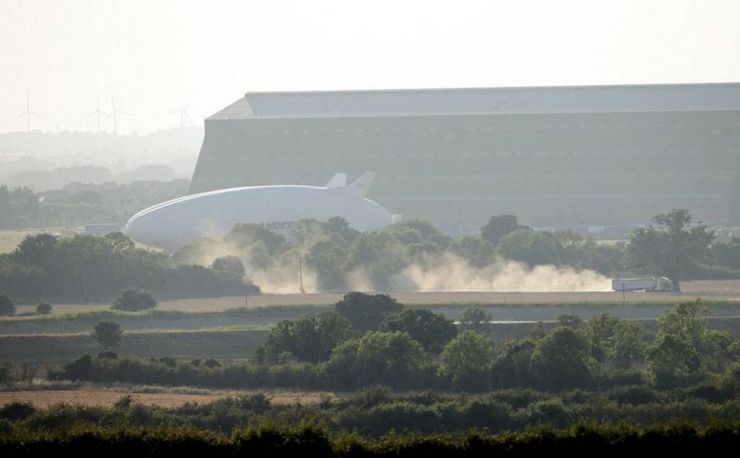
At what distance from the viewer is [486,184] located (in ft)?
603

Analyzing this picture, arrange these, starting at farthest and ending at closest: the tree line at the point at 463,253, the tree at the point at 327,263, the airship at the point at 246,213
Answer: the airship at the point at 246,213
the tree line at the point at 463,253
the tree at the point at 327,263

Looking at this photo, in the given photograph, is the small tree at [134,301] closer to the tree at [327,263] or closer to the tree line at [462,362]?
the tree at [327,263]

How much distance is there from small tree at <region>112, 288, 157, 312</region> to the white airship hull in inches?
1386

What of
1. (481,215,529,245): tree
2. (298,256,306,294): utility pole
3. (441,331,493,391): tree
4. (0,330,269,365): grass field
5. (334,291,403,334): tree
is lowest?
(441,331,493,391): tree

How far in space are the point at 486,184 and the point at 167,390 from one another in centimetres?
12905

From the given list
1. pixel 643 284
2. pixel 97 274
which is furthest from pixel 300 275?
pixel 643 284

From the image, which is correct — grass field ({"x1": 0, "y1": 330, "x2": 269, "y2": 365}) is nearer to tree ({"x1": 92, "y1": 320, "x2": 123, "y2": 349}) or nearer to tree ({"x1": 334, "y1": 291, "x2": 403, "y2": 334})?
tree ({"x1": 92, "y1": 320, "x2": 123, "y2": 349})

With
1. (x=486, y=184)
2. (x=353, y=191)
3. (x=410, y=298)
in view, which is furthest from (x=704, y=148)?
(x=410, y=298)

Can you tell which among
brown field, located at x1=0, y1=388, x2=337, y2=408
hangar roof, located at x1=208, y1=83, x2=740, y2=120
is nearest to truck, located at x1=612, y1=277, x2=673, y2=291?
brown field, located at x1=0, y1=388, x2=337, y2=408

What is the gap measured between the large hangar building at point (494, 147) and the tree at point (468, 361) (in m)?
119

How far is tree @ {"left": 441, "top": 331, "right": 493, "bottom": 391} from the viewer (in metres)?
56.2

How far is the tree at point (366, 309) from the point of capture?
229 ft

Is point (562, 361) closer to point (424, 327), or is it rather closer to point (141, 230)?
point (424, 327)

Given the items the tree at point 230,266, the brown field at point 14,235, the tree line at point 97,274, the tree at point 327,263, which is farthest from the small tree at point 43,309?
the brown field at point 14,235
